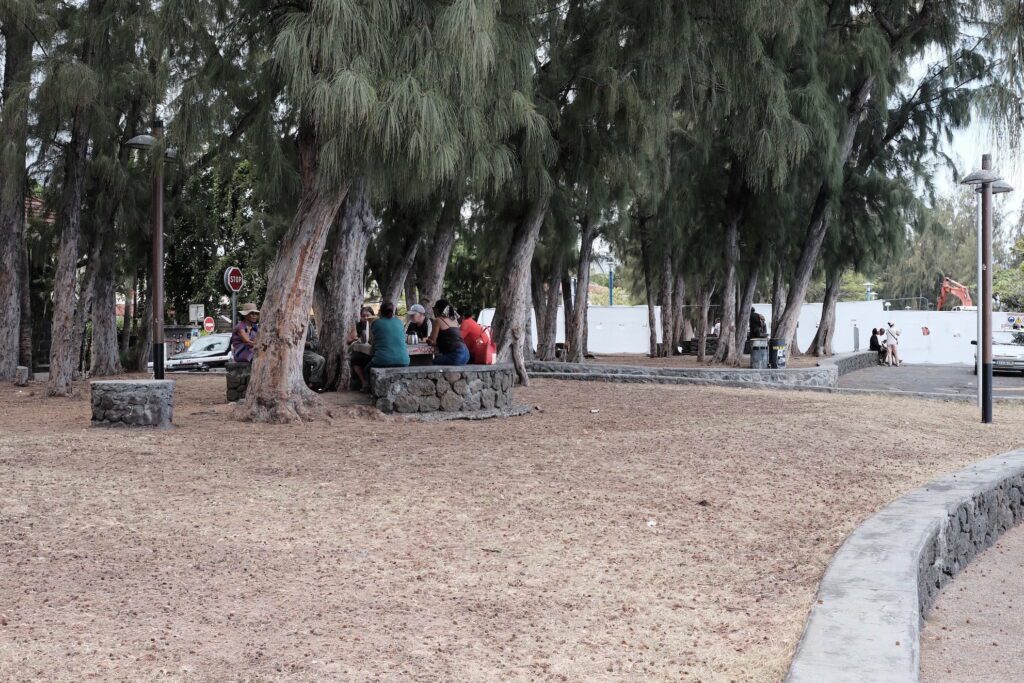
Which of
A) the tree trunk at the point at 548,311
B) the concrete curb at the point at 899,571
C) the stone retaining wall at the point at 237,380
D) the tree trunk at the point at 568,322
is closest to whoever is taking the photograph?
the concrete curb at the point at 899,571

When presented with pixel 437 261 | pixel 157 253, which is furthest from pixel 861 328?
pixel 157 253

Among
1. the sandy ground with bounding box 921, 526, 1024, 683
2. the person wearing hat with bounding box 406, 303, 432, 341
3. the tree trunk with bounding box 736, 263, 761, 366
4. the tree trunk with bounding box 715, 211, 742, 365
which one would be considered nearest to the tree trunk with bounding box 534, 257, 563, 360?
the tree trunk with bounding box 715, 211, 742, 365

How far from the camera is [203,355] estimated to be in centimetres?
2820

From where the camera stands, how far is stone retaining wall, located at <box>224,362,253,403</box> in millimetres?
12797

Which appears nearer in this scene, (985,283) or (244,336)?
(985,283)

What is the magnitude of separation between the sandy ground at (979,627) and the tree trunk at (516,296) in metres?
9.64

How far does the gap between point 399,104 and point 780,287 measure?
72.0 ft

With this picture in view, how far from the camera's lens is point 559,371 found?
19625 millimetres

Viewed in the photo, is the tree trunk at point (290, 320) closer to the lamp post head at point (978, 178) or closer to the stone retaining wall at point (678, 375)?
the lamp post head at point (978, 178)

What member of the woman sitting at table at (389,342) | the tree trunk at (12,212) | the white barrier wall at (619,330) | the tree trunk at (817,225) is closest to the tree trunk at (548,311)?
the tree trunk at (817,225)

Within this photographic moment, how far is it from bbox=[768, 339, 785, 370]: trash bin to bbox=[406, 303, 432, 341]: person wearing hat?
8218 millimetres

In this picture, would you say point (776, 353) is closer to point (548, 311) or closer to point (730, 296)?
point (730, 296)

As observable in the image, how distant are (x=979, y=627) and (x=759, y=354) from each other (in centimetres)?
1576

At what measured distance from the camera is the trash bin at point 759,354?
21062 mm
